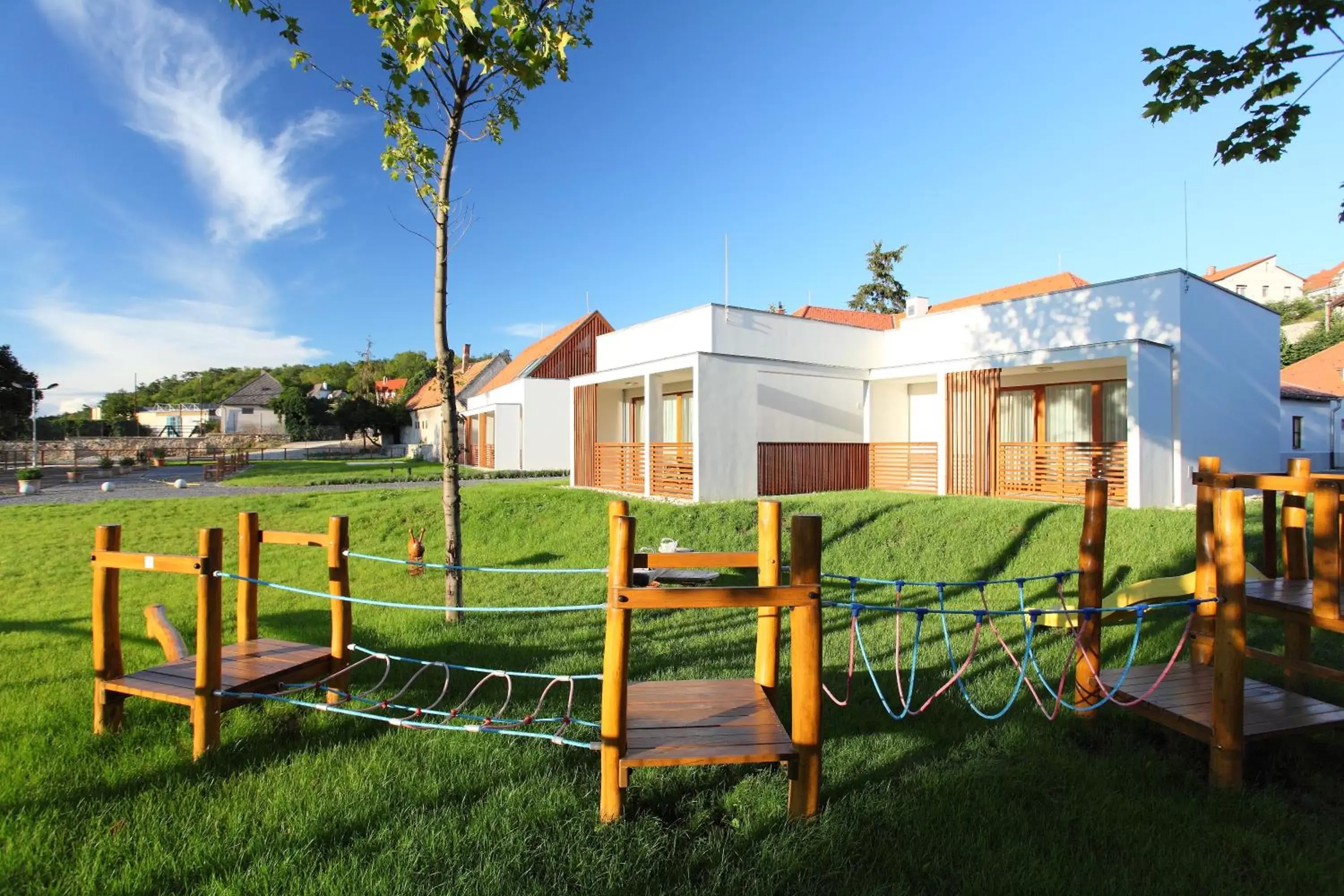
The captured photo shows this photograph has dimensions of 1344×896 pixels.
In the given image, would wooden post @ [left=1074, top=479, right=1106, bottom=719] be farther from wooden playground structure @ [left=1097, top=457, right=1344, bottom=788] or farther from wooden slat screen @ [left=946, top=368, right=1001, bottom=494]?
wooden slat screen @ [left=946, top=368, right=1001, bottom=494]

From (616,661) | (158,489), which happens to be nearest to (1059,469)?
(616,661)

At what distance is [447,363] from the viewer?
6.77 meters

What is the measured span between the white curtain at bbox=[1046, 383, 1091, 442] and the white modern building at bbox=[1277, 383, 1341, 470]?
10917 mm


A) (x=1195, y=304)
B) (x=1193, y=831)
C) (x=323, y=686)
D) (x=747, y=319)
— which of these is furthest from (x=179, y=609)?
(x=1195, y=304)

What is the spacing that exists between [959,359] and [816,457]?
3.43m

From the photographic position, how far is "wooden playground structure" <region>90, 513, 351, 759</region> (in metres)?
3.59

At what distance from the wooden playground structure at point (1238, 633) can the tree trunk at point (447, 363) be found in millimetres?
5420

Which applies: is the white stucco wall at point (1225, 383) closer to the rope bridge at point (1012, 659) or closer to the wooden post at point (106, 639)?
the rope bridge at point (1012, 659)

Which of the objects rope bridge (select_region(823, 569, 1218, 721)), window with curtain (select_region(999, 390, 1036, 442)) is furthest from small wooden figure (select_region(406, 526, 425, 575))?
window with curtain (select_region(999, 390, 1036, 442))

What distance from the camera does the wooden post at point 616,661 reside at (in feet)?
9.25

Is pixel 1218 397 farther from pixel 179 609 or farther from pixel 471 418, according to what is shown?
pixel 471 418

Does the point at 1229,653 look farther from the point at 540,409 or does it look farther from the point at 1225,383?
the point at 540,409

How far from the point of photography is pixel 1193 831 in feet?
10.0

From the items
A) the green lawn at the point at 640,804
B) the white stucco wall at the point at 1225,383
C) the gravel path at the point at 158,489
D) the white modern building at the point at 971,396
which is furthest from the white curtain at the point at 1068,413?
the gravel path at the point at 158,489
